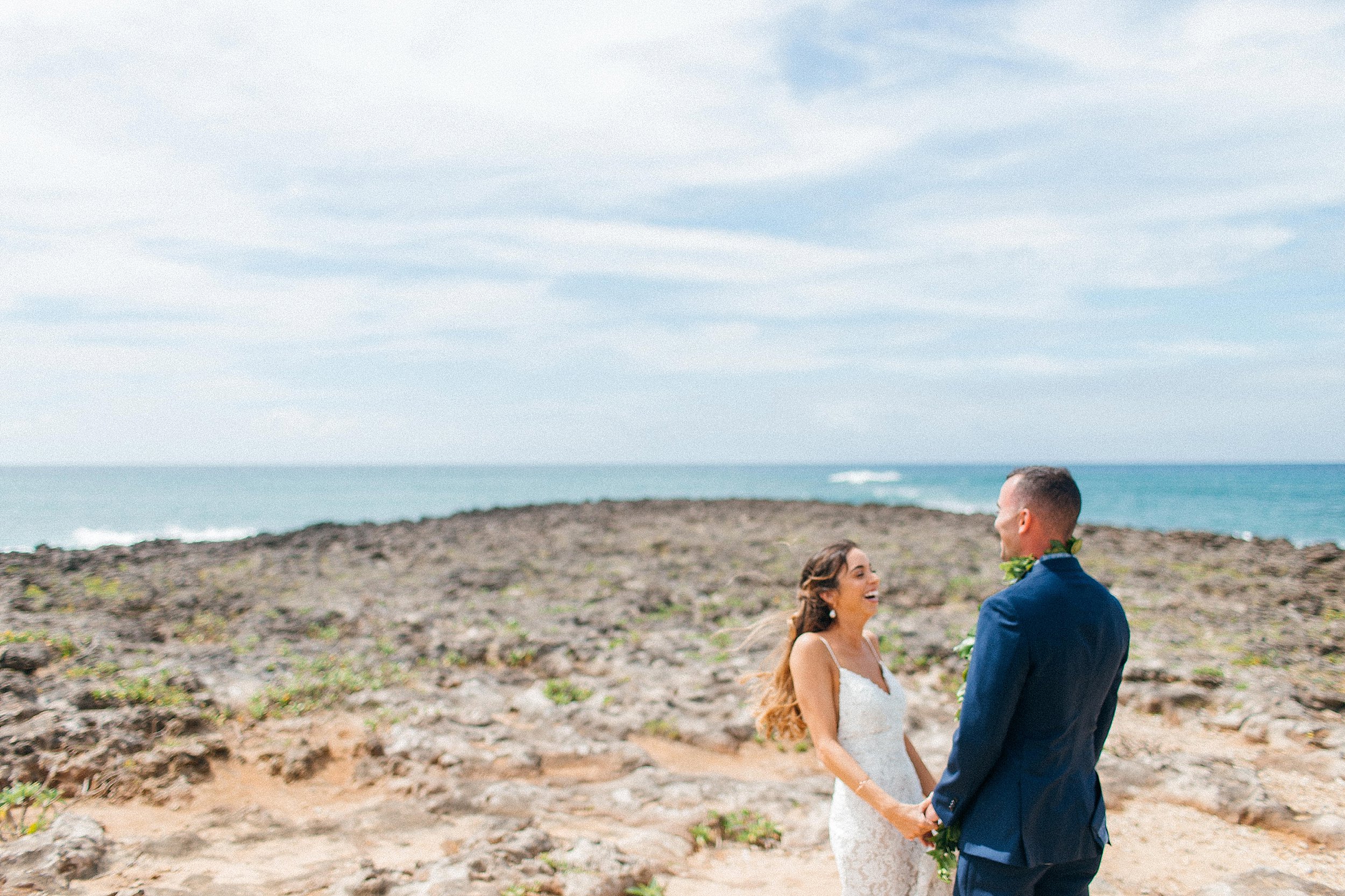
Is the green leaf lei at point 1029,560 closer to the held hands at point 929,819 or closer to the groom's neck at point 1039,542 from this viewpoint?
the groom's neck at point 1039,542

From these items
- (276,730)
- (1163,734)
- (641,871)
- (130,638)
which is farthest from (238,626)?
(1163,734)

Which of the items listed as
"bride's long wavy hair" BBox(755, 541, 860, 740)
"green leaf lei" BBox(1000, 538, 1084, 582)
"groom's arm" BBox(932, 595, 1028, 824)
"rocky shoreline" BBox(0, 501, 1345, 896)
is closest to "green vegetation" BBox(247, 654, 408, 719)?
"rocky shoreline" BBox(0, 501, 1345, 896)

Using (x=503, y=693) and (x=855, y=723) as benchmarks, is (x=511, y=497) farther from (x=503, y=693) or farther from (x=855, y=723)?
(x=855, y=723)

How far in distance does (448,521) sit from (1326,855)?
20.9 meters

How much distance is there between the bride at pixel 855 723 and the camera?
3.67 m

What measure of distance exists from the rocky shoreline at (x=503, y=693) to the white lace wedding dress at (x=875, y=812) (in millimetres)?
2223

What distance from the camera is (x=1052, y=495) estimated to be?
3078 millimetres

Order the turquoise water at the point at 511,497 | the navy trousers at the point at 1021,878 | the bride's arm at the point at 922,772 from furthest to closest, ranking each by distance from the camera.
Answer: the turquoise water at the point at 511,497 < the bride's arm at the point at 922,772 < the navy trousers at the point at 1021,878

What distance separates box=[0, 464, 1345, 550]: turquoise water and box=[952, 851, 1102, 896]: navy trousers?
62.7 ft

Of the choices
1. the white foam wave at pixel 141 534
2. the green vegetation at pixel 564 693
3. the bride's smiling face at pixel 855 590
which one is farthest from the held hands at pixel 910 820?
the white foam wave at pixel 141 534

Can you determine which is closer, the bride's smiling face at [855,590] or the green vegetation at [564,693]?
the bride's smiling face at [855,590]

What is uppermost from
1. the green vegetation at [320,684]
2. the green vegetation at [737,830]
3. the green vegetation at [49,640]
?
the green vegetation at [49,640]

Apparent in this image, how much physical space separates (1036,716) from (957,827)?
598 millimetres

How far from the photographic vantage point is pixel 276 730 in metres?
7.73
